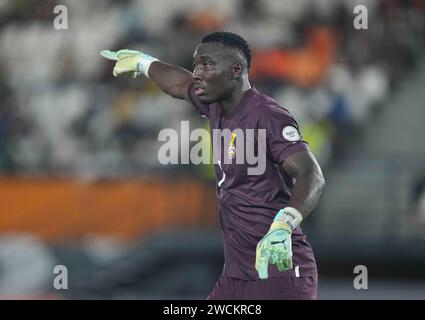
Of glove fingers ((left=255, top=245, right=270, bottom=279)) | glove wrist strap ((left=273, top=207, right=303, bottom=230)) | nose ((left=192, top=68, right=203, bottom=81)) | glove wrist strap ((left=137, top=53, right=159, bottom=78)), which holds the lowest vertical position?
glove fingers ((left=255, top=245, right=270, bottom=279))

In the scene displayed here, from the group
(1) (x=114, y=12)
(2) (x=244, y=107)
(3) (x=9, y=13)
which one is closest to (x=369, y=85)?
(1) (x=114, y=12)

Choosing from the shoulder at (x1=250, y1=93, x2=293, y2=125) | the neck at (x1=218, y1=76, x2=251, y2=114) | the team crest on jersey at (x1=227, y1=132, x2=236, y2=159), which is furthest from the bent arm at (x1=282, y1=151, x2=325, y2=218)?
the neck at (x1=218, y1=76, x2=251, y2=114)

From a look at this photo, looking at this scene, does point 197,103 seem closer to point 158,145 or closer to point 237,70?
point 237,70

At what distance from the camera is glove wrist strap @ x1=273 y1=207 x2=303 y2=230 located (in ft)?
19.5

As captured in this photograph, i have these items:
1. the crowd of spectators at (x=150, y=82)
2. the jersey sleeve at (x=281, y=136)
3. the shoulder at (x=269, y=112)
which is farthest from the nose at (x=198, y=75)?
the crowd of spectators at (x=150, y=82)

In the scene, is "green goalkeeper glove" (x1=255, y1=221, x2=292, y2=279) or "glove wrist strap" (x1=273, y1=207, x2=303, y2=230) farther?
"glove wrist strap" (x1=273, y1=207, x2=303, y2=230)

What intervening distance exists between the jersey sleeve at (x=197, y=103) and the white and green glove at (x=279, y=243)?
1338 mm

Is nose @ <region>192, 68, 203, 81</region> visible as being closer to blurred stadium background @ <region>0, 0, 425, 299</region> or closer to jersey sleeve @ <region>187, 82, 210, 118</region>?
jersey sleeve @ <region>187, 82, 210, 118</region>

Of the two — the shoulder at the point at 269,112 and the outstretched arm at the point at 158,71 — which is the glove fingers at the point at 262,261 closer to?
the shoulder at the point at 269,112

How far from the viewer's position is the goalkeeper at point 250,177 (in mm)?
6199

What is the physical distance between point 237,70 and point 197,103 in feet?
2.08

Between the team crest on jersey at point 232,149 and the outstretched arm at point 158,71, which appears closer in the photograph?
the team crest on jersey at point 232,149

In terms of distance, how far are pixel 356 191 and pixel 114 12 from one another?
645 cm
